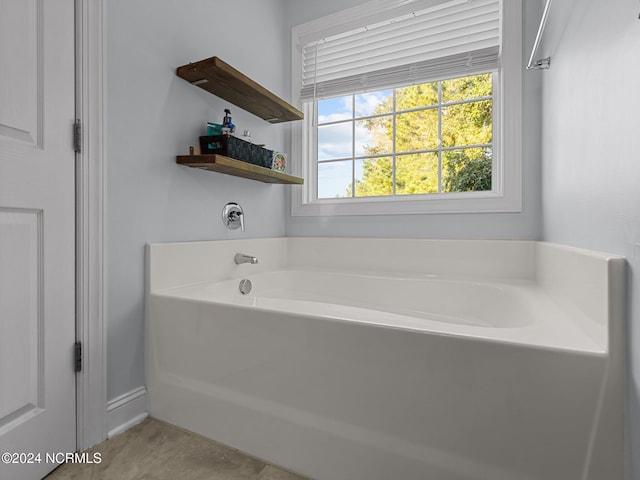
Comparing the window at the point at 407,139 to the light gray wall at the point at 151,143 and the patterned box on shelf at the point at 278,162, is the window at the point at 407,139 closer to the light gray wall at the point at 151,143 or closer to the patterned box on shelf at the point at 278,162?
the patterned box on shelf at the point at 278,162

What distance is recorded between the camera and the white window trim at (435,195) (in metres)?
1.74

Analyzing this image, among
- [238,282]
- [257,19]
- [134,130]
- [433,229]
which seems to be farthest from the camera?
[257,19]

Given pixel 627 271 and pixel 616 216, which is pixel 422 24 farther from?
pixel 627 271

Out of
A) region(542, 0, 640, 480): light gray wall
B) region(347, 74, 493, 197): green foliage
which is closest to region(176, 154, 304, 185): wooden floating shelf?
region(542, 0, 640, 480): light gray wall

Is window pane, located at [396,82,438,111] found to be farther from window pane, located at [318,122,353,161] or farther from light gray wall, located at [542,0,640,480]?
light gray wall, located at [542,0,640,480]

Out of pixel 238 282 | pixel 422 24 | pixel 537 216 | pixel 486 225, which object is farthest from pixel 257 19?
pixel 537 216

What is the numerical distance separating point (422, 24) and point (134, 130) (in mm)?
1706

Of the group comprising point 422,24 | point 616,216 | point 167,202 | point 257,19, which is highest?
point 257,19

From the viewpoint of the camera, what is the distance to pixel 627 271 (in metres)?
0.73

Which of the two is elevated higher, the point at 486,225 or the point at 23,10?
the point at 23,10

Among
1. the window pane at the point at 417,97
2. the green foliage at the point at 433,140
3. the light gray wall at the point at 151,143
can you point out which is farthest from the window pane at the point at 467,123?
the light gray wall at the point at 151,143

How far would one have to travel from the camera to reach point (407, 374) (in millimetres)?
889

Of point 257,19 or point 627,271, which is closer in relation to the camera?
point 627,271

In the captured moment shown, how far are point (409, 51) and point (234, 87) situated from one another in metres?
1.10
